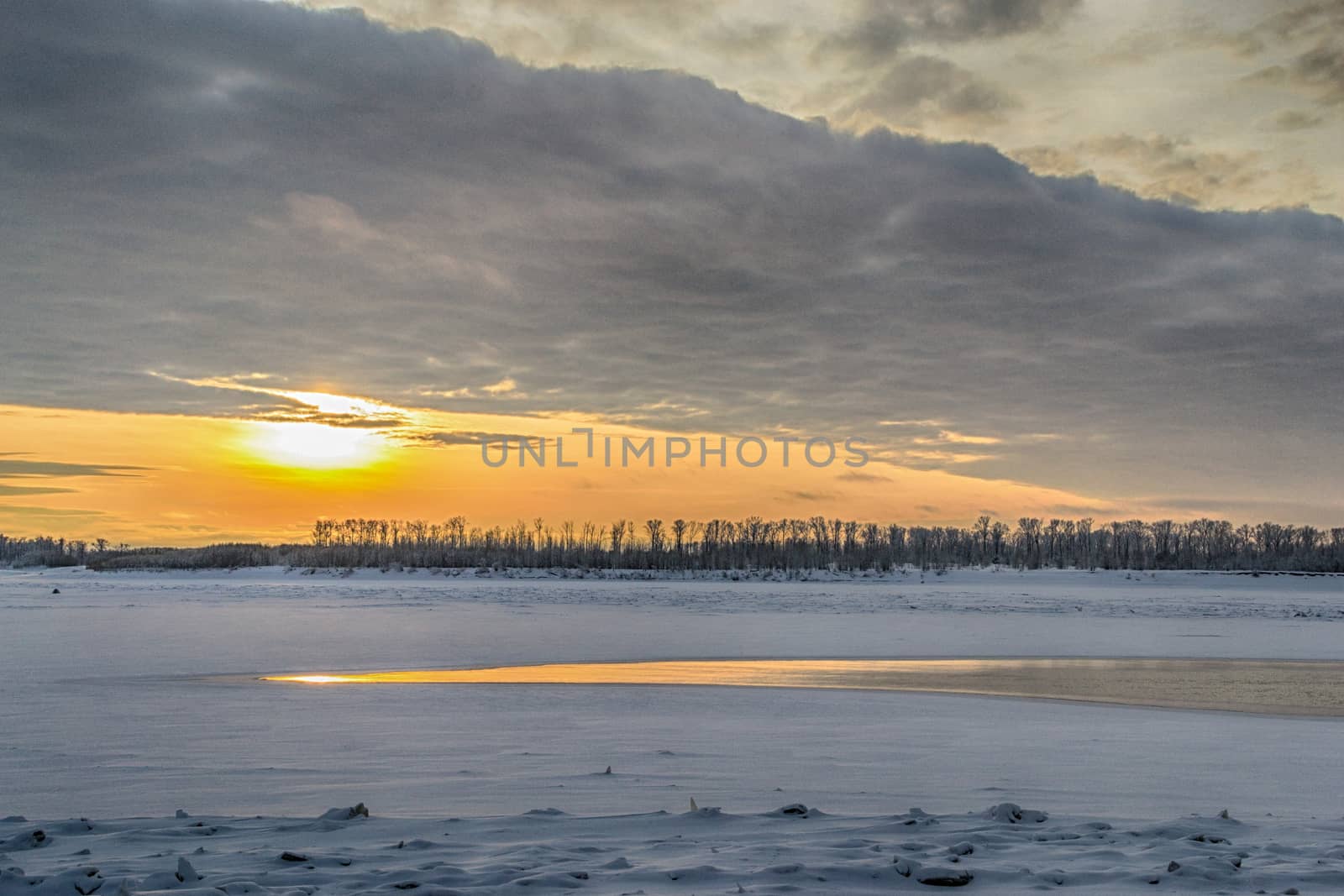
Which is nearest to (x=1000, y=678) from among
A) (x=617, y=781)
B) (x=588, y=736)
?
(x=588, y=736)

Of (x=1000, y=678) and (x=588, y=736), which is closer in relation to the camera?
(x=588, y=736)

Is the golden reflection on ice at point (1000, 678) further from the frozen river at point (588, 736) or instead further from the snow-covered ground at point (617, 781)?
the snow-covered ground at point (617, 781)

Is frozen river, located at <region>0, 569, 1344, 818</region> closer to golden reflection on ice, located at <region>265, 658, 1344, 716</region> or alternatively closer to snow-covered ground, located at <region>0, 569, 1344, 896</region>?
snow-covered ground, located at <region>0, 569, 1344, 896</region>

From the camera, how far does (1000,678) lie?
18000 millimetres

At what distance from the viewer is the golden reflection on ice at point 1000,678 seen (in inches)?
604

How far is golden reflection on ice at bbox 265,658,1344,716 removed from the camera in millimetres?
15352

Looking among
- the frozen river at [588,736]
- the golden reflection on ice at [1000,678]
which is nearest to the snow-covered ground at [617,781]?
the frozen river at [588,736]

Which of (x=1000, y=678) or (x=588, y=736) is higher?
(x=588, y=736)

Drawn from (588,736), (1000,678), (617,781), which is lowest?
(1000,678)

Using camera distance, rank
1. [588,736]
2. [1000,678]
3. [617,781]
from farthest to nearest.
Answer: [1000,678]
[588,736]
[617,781]

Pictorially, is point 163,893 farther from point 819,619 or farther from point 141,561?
point 141,561

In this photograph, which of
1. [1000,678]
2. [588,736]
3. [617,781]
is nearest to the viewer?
[617,781]

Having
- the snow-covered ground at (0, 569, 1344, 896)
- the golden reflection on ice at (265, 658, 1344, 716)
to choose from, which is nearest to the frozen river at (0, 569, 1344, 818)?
the snow-covered ground at (0, 569, 1344, 896)

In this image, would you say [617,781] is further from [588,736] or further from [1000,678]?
[1000,678]
